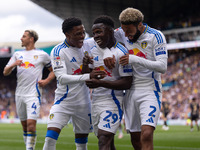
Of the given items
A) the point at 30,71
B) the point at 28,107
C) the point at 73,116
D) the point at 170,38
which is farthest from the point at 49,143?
the point at 170,38

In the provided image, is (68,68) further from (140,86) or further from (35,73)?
(35,73)

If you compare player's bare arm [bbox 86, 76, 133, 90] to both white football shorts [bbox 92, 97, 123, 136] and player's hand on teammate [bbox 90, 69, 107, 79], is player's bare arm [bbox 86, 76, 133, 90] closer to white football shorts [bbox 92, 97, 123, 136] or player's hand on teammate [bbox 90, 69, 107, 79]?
player's hand on teammate [bbox 90, 69, 107, 79]

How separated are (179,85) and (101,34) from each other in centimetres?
2975

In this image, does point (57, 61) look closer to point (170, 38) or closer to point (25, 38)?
point (25, 38)

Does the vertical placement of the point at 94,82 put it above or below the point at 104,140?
above

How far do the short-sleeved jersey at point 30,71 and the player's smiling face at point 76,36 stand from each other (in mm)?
2702

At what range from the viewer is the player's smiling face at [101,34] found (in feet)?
17.4

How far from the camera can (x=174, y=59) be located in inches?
1523

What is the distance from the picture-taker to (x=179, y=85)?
34.2 metres

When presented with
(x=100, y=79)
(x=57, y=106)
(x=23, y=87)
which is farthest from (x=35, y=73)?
(x=100, y=79)

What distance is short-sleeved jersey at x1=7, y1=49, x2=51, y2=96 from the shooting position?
26.9 ft

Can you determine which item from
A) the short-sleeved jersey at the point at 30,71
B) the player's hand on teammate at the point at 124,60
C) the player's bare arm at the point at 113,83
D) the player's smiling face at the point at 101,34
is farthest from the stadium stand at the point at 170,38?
the player's hand on teammate at the point at 124,60

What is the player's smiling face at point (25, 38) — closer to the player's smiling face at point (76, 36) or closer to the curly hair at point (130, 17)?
the player's smiling face at point (76, 36)

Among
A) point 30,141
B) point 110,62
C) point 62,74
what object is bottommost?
point 30,141
